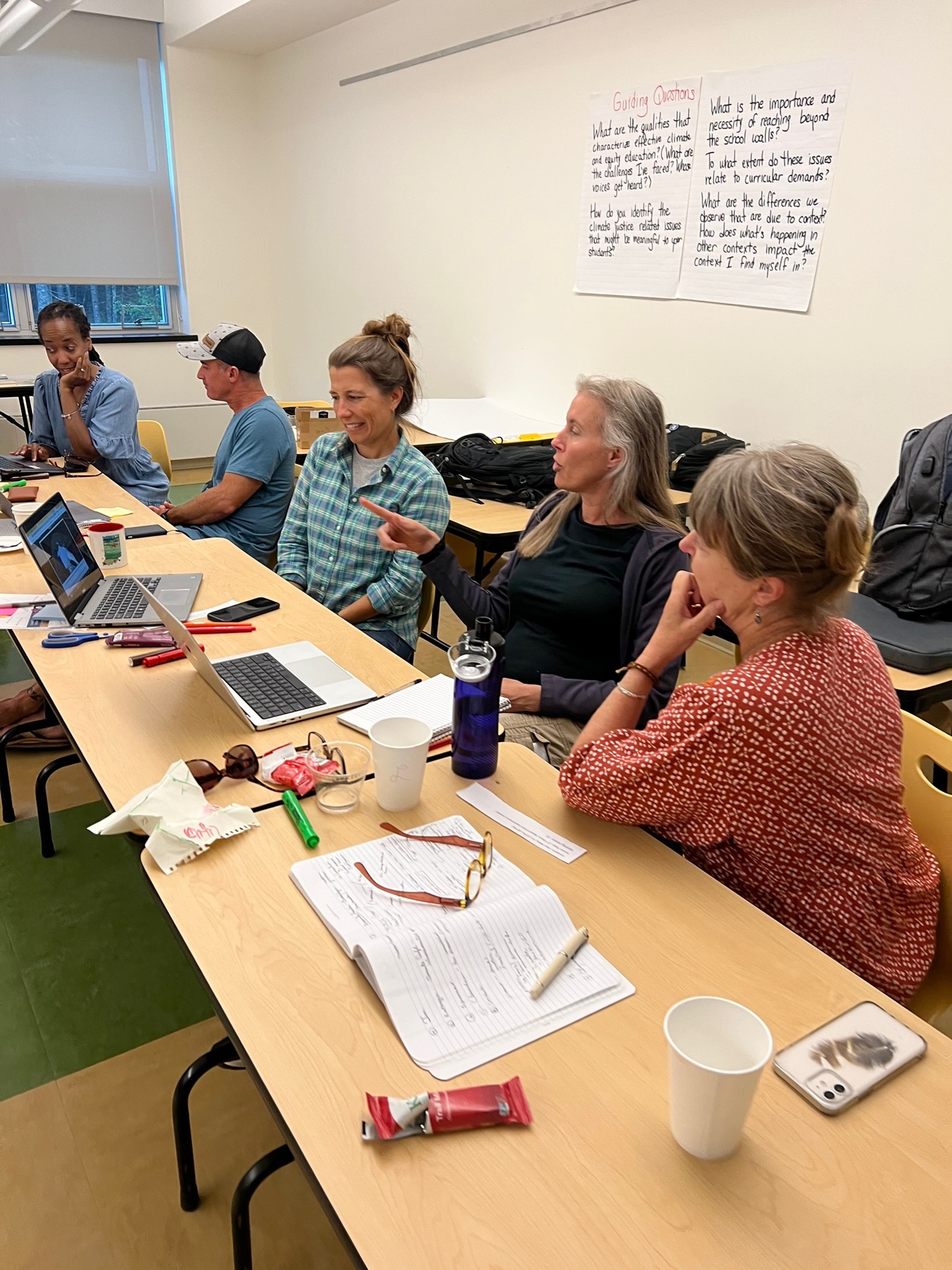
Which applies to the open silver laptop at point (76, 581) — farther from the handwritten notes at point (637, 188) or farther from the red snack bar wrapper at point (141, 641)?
the handwritten notes at point (637, 188)

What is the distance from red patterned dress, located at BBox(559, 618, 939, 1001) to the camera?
1094mm

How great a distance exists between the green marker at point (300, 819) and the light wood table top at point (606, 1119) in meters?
0.06

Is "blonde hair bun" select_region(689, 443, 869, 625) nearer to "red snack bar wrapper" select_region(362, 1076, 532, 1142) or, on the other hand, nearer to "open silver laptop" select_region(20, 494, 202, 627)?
"red snack bar wrapper" select_region(362, 1076, 532, 1142)

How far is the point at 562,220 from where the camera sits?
416 centimetres

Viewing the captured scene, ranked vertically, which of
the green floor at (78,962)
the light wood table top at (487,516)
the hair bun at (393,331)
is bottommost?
the green floor at (78,962)

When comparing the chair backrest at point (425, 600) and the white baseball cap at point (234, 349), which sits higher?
the white baseball cap at point (234, 349)

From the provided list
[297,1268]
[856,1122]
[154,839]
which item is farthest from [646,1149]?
[297,1268]

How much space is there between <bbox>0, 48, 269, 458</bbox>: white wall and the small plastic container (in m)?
5.83

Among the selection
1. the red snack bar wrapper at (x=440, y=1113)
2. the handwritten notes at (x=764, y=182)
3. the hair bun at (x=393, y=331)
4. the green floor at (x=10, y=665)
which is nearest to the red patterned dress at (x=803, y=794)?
the red snack bar wrapper at (x=440, y=1113)

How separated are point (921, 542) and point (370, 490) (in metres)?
1.52

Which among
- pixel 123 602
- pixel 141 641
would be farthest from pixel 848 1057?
pixel 123 602

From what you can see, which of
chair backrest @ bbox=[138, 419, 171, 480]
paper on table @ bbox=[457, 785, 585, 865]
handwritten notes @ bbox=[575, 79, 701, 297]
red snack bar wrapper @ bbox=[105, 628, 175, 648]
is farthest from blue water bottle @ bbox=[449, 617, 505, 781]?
chair backrest @ bbox=[138, 419, 171, 480]

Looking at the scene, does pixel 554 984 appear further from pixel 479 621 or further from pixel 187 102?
pixel 187 102

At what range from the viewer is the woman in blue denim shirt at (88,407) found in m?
3.36
